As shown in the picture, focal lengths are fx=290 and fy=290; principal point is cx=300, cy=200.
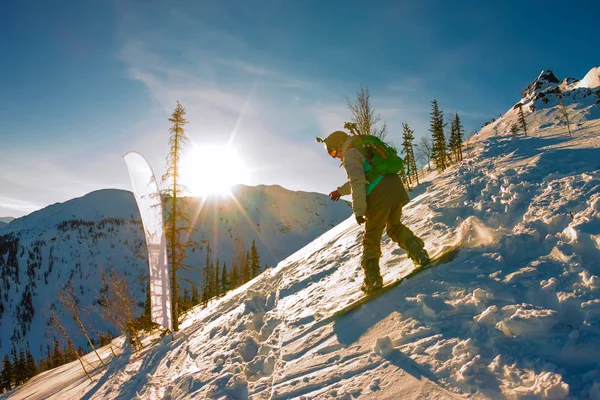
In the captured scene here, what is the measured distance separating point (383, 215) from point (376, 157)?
920 mm

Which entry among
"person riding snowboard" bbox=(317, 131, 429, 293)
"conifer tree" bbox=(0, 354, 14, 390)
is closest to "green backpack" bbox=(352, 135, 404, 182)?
"person riding snowboard" bbox=(317, 131, 429, 293)

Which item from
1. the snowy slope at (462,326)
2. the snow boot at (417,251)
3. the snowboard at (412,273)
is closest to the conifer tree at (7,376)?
the snowy slope at (462,326)

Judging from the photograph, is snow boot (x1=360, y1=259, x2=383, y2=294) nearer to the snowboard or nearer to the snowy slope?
the snowboard

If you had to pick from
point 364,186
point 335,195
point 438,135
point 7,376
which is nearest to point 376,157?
point 364,186

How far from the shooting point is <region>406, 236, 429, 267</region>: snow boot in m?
4.56

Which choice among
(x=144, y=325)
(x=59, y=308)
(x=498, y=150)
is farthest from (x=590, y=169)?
(x=59, y=308)

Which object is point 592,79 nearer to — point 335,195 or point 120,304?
point 335,195

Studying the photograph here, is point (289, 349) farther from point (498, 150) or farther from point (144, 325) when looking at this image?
point (498, 150)

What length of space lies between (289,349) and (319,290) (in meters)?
2.33

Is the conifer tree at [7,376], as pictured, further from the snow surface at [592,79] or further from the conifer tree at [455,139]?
the snow surface at [592,79]

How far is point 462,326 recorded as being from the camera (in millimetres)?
2941

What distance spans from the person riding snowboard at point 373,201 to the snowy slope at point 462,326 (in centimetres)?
50

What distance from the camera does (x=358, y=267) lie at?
6.77 meters

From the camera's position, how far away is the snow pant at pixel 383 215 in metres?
4.49
